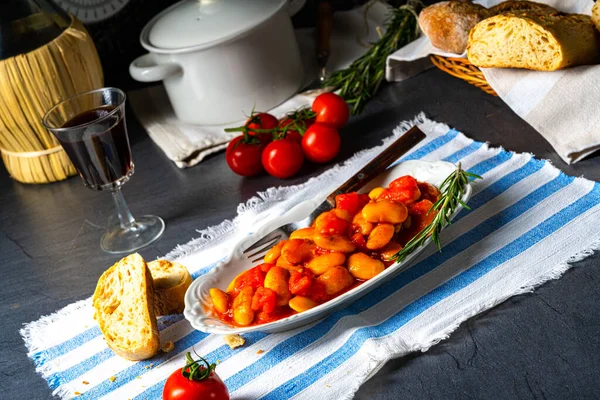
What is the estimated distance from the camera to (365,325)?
4.21 ft

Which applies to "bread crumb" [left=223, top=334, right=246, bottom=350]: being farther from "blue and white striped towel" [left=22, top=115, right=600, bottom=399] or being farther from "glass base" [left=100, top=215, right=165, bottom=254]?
"glass base" [left=100, top=215, right=165, bottom=254]

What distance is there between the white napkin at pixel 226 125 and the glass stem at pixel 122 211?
0.29 m

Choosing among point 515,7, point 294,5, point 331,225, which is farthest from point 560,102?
point 294,5

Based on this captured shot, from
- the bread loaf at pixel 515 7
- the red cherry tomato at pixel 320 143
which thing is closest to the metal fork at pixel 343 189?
the red cherry tomato at pixel 320 143

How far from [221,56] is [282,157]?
378 mm

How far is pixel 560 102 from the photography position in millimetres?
1589

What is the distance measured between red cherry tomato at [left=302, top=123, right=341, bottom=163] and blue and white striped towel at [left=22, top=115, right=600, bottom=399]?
0.26 meters

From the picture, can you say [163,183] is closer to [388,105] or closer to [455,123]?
[388,105]

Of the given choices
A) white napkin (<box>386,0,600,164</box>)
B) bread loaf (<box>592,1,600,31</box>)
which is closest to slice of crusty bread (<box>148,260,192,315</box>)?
white napkin (<box>386,0,600,164</box>)

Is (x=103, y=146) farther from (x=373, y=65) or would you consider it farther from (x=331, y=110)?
(x=373, y=65)

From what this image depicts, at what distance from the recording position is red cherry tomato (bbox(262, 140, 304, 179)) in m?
1.79

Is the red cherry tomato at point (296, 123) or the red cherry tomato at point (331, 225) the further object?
the red cherry tomato at point (296, 123)

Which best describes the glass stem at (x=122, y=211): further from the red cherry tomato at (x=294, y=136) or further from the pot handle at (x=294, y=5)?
the pot handle at (x=294, y=5)

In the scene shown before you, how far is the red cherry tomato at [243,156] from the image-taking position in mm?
1832
